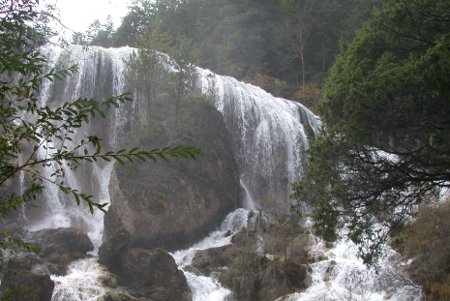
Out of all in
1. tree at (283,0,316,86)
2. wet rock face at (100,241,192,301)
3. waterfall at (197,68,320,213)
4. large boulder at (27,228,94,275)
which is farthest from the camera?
tree at (283,0,316,86)

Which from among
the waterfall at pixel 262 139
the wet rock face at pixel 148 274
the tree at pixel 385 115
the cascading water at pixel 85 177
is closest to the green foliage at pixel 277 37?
the waterfall at pixel 262 139

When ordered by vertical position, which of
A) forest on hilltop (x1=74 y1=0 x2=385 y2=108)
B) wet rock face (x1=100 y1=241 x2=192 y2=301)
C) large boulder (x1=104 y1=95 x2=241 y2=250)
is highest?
forest on hilltop (x1=74 y1=0 x2=385 y2=108)

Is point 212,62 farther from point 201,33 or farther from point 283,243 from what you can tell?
point 283,243

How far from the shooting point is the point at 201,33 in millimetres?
38125

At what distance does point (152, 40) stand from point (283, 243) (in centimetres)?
1149

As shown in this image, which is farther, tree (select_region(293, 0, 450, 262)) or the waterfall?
the waterfall

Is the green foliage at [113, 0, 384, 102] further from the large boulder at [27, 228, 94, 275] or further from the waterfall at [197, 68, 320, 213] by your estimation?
the large boulder at [27, 228, 94, 275]

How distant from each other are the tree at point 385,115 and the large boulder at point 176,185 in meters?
8.03

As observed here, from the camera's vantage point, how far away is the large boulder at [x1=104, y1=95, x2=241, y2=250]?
56.8 feet

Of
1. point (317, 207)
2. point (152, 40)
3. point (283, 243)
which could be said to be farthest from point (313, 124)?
→ point (317, 207)

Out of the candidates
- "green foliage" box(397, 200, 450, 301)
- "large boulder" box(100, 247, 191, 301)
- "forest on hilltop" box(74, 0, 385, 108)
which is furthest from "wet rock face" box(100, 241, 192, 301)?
"forest on hilltop" box(74, 0, 385, 108)

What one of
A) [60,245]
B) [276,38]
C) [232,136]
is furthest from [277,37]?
[60,245]

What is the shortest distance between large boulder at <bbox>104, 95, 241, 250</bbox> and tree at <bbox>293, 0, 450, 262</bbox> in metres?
8.03

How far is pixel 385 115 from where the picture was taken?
8.34 metres
